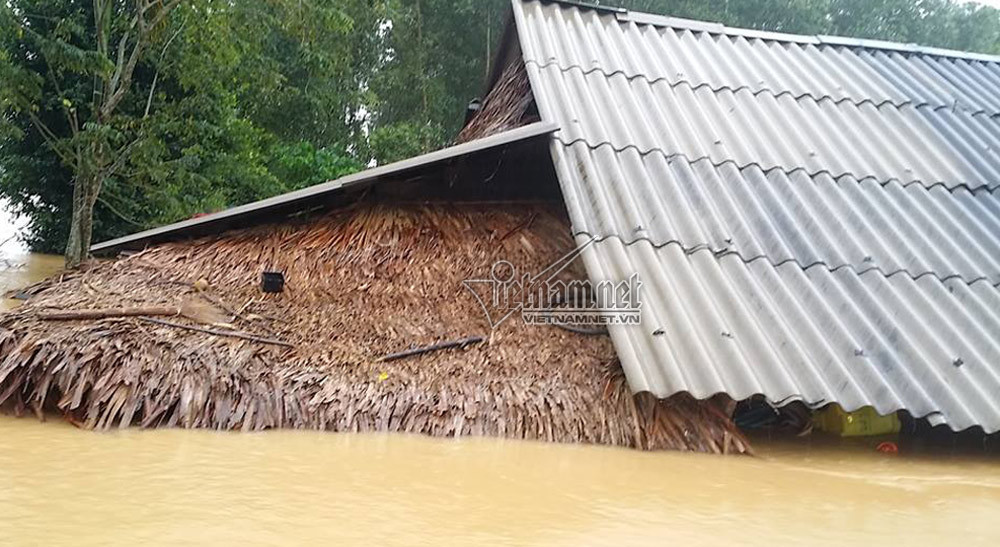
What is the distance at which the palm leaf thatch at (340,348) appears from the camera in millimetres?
3465

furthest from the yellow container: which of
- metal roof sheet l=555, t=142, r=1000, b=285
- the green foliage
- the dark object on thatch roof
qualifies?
the green foliage

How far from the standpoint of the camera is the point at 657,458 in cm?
334

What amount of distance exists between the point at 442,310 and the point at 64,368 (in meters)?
2.09

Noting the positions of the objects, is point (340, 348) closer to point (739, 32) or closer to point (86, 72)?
point (739, 32)

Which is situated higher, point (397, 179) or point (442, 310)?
point (397, 179)

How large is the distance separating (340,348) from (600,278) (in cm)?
159

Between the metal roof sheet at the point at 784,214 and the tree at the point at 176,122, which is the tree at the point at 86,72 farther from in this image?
the metal roof sheet at the point at 784,214

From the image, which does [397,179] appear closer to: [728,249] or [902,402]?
[728,249]

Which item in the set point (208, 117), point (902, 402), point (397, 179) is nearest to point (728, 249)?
point (902, 402)

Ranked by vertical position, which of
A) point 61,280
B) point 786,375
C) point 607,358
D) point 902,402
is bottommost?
point 902,402
